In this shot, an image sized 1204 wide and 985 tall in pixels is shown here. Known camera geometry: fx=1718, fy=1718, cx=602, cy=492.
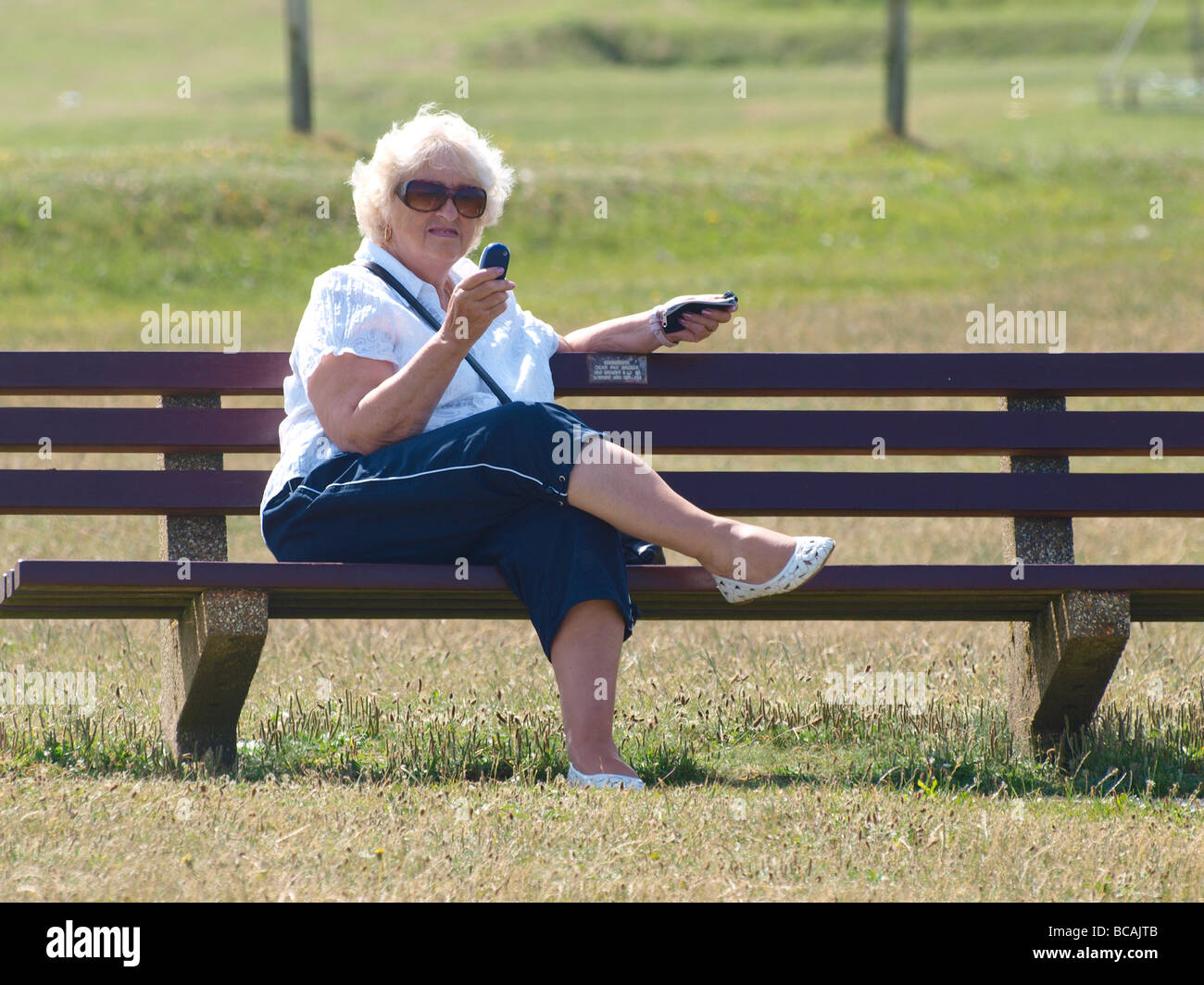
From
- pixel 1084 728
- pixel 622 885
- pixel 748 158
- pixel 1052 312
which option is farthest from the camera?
pixel 748 158

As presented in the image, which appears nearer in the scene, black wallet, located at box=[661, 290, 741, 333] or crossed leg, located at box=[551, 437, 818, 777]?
crossed leg, located at box=[551, 437, 818, 777]

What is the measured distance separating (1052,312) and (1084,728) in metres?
8.51

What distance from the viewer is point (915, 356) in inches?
177

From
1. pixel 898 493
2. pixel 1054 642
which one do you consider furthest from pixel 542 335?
pixel 1054 642

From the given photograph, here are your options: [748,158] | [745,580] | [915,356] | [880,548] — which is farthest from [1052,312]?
[748,158]

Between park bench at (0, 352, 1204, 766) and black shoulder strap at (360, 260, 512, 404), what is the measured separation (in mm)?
375

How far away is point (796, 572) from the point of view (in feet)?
12.7

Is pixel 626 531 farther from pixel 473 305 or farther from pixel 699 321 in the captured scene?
pixel 699 321

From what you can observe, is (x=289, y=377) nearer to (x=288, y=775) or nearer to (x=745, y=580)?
(x=288, y=775)

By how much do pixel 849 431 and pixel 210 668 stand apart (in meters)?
1.71

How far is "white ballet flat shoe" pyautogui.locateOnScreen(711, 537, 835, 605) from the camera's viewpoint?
12.7 ft

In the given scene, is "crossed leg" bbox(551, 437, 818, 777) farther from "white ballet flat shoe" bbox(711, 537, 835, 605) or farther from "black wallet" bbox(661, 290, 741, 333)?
"black wallet" bbox(661, 290, 741, 333)

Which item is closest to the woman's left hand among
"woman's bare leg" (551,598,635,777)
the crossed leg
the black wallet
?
the black wallet

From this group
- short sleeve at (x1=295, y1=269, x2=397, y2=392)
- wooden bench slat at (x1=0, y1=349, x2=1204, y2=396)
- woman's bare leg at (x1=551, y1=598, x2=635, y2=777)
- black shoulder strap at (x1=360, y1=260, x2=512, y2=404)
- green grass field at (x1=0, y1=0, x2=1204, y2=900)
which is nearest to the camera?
green grass field at (x1=0, y1=0, x2=1204, y2=900)
